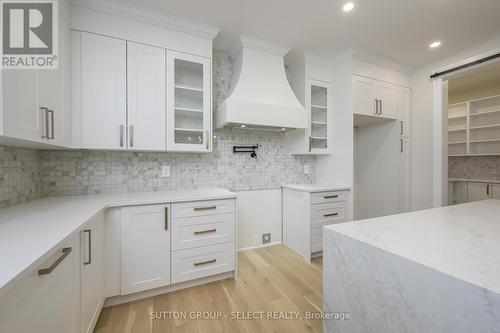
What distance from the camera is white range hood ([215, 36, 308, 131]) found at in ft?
6.97

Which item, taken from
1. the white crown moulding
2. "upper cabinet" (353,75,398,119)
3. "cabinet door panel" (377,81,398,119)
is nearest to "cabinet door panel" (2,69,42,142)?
the white crown moulding

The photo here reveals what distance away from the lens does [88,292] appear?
121 centimetres

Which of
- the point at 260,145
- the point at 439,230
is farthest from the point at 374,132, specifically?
the point at 439,230

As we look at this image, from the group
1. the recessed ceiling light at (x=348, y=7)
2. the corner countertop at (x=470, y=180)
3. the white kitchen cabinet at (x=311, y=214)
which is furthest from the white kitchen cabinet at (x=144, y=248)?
the corner countertop at (x=470, y=180)

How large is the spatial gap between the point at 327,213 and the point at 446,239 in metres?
1.63

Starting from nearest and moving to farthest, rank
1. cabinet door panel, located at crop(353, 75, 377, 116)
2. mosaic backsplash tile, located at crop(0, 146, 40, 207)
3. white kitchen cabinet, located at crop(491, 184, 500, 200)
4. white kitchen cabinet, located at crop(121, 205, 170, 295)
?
mosaic backsplash tile, located at crop(0, 146, 40, 207) < white kitchen cabinet, located at crop(121, 205, 170, 295) < cabinet door panel, located at crop(353, 75, 377, 116) < white kitchen cabinet, located at crop(491, 184, 500, 200)

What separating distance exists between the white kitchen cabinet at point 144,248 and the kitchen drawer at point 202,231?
0.08 meters

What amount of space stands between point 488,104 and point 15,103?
596 cm

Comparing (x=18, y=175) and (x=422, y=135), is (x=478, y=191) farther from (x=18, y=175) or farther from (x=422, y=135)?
→ (x=18, y=175)

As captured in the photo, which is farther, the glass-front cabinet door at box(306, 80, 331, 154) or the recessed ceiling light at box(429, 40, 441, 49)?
the glass-front cabinet door at box(306, 80, 331, 154)

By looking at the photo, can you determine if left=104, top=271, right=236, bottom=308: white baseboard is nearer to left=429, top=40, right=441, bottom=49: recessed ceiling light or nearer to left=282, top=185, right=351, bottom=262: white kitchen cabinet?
left=282, top=185, right=351, bottom=262: white kitchen cabinet

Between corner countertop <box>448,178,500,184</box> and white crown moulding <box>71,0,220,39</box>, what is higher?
white crown moulding <box>71,0,220,39</box>

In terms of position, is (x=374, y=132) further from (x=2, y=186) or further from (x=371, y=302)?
(x=2, y=186)

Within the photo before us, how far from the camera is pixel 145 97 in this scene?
186 cm
